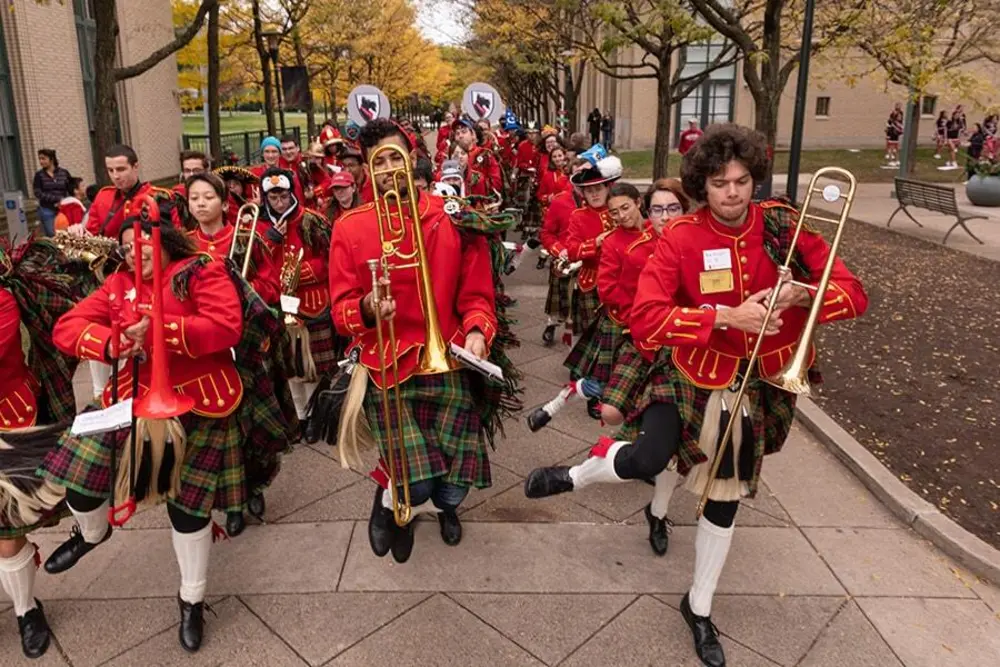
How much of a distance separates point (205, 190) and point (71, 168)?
14.9m

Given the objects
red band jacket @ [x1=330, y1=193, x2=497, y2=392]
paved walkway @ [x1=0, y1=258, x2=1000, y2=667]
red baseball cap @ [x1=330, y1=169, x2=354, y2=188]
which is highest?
red baseball cap @ [x1=330, y1=169, x2=354, y2=188]

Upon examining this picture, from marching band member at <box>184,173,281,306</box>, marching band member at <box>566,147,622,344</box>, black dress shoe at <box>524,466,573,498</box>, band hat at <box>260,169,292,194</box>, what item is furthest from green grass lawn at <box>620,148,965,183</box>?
black dress shoe at <box>524,466,573,498</box>

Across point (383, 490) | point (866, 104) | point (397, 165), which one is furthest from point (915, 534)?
point (866, 104)

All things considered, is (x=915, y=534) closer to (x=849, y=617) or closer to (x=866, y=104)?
(x=849, y=617)

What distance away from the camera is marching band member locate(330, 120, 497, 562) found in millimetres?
3430

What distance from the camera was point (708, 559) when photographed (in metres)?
3.32

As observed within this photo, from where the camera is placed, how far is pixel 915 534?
4367 millimetres

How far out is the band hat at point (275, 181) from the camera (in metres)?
5.37

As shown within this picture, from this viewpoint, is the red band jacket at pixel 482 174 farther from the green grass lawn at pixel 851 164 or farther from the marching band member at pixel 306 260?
the green grass lawn at pixel 851 164

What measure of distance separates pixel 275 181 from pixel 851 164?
24.7 metres

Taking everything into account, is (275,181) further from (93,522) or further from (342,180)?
(93,522)

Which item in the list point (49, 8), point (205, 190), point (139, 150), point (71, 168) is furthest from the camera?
point (139, 150)

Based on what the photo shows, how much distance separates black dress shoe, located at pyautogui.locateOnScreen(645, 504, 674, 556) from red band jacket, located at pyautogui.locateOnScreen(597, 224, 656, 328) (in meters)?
1.11

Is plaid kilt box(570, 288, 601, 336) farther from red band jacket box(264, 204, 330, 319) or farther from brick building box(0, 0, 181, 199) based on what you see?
brick building box(0, 0, 181, 199)
